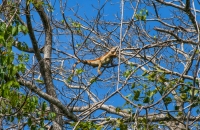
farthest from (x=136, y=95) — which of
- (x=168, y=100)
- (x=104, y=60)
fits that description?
(x=104, y=60)

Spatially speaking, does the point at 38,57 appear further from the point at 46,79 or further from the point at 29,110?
the point at 29,110

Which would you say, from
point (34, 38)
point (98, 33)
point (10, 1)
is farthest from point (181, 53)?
point (10, 1)

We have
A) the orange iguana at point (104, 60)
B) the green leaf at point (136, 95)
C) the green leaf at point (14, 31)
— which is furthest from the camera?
the orange iguana at point (104, 60)

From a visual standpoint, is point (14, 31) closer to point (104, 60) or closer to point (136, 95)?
point (136, 95)

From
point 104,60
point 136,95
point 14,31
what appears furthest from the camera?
point 104,60

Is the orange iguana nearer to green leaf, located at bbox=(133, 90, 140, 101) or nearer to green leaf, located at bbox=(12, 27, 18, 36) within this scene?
green leaf, located at bbox=(133, 90, 140, 101)

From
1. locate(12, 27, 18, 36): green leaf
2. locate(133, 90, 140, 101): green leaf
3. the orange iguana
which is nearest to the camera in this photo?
locate(12, 27, 18, 36): green leaf

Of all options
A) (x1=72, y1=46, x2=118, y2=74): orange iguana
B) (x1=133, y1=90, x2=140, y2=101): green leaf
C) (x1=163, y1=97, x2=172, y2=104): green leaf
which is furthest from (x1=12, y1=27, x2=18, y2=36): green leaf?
(x1=72, y1=46, x2=118, y2=74): orange iguana

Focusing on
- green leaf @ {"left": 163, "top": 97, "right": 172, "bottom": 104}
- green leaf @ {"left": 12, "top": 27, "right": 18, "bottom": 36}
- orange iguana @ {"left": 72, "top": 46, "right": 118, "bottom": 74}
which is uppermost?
orange iguana @ {"left": 72, "top": 46, "right": 118, "bottom": 74}

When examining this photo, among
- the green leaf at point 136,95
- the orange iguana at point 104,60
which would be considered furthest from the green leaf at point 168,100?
the orange iguana at point 104,60

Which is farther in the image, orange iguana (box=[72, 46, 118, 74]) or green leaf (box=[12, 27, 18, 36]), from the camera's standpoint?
orange iguana (box=[72, 46, 118, 74])

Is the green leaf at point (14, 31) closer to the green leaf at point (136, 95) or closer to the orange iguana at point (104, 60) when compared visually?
the green leaf at point (136, 95)

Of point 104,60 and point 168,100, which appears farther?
point 104,60

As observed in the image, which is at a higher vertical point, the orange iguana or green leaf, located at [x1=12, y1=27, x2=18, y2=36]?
the orange iguana
